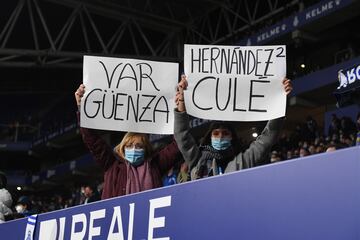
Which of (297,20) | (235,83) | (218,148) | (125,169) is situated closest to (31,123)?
(297,20)

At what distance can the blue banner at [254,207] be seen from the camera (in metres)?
1.06

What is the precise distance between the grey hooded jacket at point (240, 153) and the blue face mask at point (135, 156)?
0.88 ft

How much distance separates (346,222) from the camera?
1.04 metres

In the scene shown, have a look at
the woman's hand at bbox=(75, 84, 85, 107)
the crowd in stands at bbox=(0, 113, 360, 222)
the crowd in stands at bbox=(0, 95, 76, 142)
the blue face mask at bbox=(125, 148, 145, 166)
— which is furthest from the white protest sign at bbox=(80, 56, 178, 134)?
the crowd in stands at bbox=(0, 95, 76, 142)

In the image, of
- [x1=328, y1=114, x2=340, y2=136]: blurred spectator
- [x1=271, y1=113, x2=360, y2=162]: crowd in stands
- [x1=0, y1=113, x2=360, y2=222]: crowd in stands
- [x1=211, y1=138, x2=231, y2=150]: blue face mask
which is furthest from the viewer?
[x1=328, y1=114, x2=340, y2=136]: blurred spectator

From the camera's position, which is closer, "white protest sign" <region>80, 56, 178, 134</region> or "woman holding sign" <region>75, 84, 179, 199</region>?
"white protest sign" <region>80, 56, 178, 134</region>

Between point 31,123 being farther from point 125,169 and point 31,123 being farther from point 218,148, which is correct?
point 218,148

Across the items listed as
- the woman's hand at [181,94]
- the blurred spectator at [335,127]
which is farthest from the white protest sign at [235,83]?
the blurred spectator at [335,127]

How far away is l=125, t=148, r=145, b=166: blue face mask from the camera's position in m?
2.78

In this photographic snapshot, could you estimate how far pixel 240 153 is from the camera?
2.51 m

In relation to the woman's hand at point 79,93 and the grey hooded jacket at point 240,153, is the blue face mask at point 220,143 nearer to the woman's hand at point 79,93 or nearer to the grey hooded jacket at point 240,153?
the grey hooded jacket at point 240,153

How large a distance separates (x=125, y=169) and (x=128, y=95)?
0.39 m

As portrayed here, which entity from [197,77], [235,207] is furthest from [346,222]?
[197,77]

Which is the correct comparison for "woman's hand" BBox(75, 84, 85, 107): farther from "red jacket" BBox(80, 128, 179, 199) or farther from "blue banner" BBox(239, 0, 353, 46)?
"blue banner" BBox(239, 0, 353, 46)
